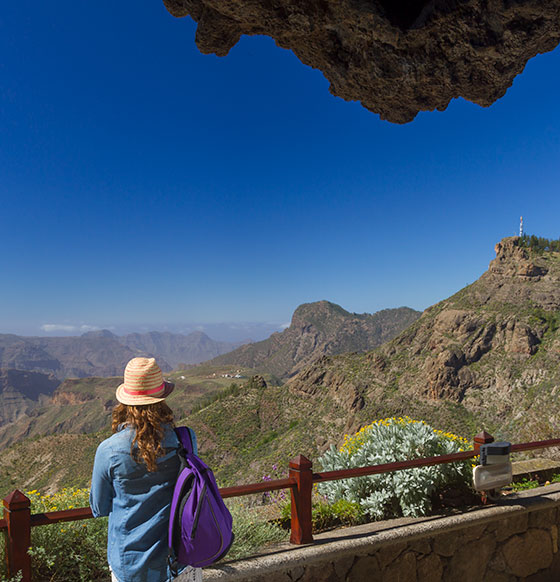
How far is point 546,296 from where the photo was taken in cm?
5194

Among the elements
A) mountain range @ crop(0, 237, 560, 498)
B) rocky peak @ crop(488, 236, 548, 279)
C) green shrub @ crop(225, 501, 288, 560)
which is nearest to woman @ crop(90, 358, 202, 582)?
green shrub @ crop(225, 501, 288, 560)

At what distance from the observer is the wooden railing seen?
9.40 feet

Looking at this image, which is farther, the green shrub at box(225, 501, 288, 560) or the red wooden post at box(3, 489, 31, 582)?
the green shrub at box(225, 501, 288, 560)

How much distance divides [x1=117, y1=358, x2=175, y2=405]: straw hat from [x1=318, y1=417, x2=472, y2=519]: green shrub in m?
2.88

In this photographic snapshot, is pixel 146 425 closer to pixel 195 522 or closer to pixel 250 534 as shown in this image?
pixel 195 522

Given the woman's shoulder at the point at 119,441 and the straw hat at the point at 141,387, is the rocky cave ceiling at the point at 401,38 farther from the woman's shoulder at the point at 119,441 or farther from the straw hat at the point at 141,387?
the woman's shoulder at the point at 119,441

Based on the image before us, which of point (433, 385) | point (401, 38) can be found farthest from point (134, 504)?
point (433, 385)

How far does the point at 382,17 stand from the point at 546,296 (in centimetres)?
5649

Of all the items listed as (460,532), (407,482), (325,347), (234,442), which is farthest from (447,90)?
(325,347)

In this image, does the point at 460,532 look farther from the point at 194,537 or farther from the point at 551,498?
the point at 194,537

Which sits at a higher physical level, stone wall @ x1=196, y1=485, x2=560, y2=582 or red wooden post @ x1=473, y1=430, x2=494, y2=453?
red wooden post @ x1=473, y1=430, x2=494, y2=453

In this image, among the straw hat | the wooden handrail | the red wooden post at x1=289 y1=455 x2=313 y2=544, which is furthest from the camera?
the wooden handrail

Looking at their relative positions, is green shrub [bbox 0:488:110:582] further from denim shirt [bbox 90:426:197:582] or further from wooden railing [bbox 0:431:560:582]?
denim shirt [bbox 90:426:197:582]

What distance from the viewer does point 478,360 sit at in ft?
165
